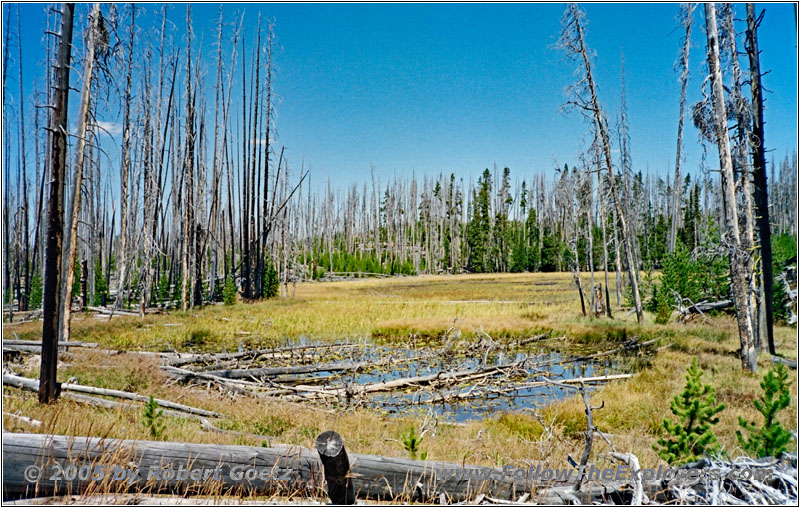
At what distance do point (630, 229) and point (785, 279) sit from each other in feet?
6.41

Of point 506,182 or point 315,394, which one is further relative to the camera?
point 506,182

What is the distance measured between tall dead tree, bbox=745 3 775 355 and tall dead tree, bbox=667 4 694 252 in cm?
55

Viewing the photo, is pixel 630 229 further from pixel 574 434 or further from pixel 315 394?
pixel 315 394

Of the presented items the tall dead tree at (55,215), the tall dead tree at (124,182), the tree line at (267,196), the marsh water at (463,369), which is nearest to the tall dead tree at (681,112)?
the tree line at (267,196)

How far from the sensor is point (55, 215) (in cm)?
380

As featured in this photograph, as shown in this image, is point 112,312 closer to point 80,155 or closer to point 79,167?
point 79,167

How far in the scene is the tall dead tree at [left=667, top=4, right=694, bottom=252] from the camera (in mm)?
4914

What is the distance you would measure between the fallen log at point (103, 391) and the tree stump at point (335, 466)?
2.49 m

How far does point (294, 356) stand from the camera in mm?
5871

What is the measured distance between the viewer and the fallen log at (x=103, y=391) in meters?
4.18

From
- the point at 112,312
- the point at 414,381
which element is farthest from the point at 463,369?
the point at 112,312

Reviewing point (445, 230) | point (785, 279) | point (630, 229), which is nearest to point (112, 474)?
point (445, 230)

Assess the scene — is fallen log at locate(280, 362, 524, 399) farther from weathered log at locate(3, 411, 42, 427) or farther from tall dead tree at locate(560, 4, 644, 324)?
weathered log at locate(3, 411, 42, 427)

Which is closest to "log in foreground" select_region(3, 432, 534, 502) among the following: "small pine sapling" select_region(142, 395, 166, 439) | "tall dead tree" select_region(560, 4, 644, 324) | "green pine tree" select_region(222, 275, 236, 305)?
"small pine sapling" select_region(142, 395, 166, 439)
